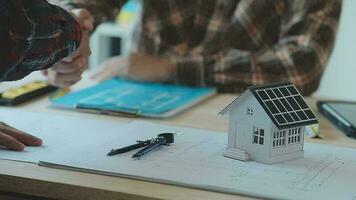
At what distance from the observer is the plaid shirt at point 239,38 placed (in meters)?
1.69

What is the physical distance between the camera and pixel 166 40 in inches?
77.4

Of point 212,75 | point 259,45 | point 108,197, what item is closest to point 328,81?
point 259,45

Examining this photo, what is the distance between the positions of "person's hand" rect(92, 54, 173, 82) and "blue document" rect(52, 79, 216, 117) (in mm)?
20

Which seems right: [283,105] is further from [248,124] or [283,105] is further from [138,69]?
[138,69]

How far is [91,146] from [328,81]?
219 centimetres

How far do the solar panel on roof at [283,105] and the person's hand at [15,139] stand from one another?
360 mm

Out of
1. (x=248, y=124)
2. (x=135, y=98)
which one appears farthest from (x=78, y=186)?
(x=135, y=98)

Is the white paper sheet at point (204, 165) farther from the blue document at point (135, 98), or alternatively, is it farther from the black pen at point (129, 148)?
the blue document at point (135, 98)

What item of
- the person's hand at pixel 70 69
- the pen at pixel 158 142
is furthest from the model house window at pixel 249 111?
the person's hand at pixel 70 69

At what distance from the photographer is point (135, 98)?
1490 mm

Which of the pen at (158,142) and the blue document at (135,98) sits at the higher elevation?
the blue document at (135,98)

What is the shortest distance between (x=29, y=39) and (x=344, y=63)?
228 centimetres

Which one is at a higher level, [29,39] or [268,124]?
[29,39]

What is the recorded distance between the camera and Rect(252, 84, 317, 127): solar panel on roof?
1.02 m
